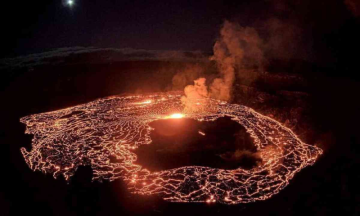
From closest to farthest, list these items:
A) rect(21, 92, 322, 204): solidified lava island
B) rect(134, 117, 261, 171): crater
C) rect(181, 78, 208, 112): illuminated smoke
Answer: rect(21, 92, 322, 204): solidified lava island < rect(134, 117, 261, 171): crater < rect(181, 78, 208, 112): illuminated smoke

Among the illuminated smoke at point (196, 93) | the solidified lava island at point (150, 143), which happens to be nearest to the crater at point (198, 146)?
the solidified lava island at point (150, 143)

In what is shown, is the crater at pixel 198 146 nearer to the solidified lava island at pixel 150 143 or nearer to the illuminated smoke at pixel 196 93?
the solidified lava island at pixel 150 143

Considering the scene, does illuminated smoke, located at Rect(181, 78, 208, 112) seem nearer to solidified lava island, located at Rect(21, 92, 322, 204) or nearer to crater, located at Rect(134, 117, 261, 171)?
solidified lava island, located at Rect(21, 92, 322, 204)

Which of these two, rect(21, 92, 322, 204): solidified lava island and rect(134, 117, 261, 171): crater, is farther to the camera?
rect(134, 117, 261, 171): crater

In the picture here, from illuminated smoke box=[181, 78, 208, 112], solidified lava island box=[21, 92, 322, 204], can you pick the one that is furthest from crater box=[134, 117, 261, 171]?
illuminated smoke box=[181, 78, 208, 112]

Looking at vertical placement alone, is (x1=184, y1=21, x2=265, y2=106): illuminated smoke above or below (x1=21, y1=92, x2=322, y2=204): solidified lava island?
above

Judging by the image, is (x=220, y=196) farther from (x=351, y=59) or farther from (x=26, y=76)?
(x=26, y=76)

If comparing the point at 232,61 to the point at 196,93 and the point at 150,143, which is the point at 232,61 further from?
the point at 150,143

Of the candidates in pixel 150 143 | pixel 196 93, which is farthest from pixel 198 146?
pixel 196 93
